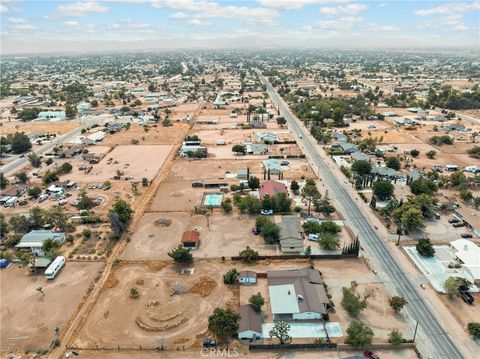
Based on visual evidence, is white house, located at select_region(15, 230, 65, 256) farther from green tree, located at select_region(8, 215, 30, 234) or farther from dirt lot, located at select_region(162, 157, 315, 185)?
dirt lot, located at select_region(162, 157, 315, 185)

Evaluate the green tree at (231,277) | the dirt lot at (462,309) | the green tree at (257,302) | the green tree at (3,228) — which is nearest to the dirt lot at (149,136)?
the green tree at (3,228)

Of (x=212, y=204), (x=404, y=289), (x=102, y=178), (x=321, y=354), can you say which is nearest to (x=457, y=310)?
(x=404, y=289)

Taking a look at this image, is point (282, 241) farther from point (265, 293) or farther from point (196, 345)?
point (196, 345)

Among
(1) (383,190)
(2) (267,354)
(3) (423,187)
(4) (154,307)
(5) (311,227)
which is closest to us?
(2) (267,354)

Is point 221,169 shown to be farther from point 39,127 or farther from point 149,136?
point 39,127

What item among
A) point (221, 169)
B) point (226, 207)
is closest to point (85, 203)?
point (226, 207)

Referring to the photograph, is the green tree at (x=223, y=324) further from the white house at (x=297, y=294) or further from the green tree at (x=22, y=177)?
the green tree at (x=22, y=177)
